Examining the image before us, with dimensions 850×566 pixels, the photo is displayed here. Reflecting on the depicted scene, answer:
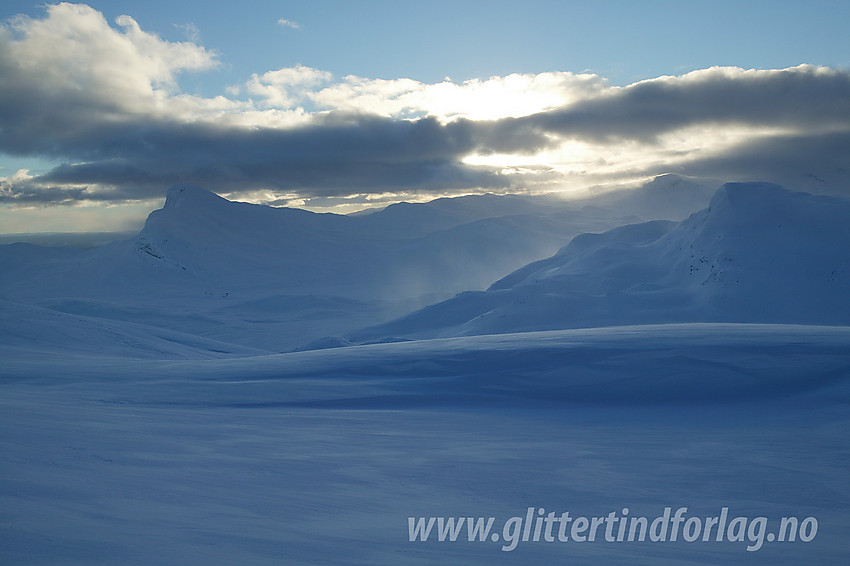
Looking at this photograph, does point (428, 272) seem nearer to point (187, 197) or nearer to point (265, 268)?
point (265, 268)

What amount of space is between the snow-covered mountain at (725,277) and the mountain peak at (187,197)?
10038 cm

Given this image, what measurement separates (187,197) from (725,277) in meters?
114

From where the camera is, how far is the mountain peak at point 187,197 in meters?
118

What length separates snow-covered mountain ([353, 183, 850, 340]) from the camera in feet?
72.9

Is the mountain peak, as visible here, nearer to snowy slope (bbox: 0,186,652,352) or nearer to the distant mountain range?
snowy slope (bbox: 0,186,652,352)

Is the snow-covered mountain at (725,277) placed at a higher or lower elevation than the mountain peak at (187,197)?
lower

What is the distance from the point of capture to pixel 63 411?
656 centimetres

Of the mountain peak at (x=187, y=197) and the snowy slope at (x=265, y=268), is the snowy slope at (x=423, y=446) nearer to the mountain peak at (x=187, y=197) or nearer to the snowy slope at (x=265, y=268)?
the snowy slope at (x=265, y=268)

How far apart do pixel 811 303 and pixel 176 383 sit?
22.0m

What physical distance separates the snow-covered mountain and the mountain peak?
100 metres

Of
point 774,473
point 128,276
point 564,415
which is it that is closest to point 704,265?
point 564,415

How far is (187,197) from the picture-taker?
391 feet

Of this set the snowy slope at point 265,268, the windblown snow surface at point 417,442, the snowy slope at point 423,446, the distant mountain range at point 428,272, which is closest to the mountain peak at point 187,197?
the snowy slope at point 265,268

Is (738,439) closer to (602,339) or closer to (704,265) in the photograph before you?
(602,339)
